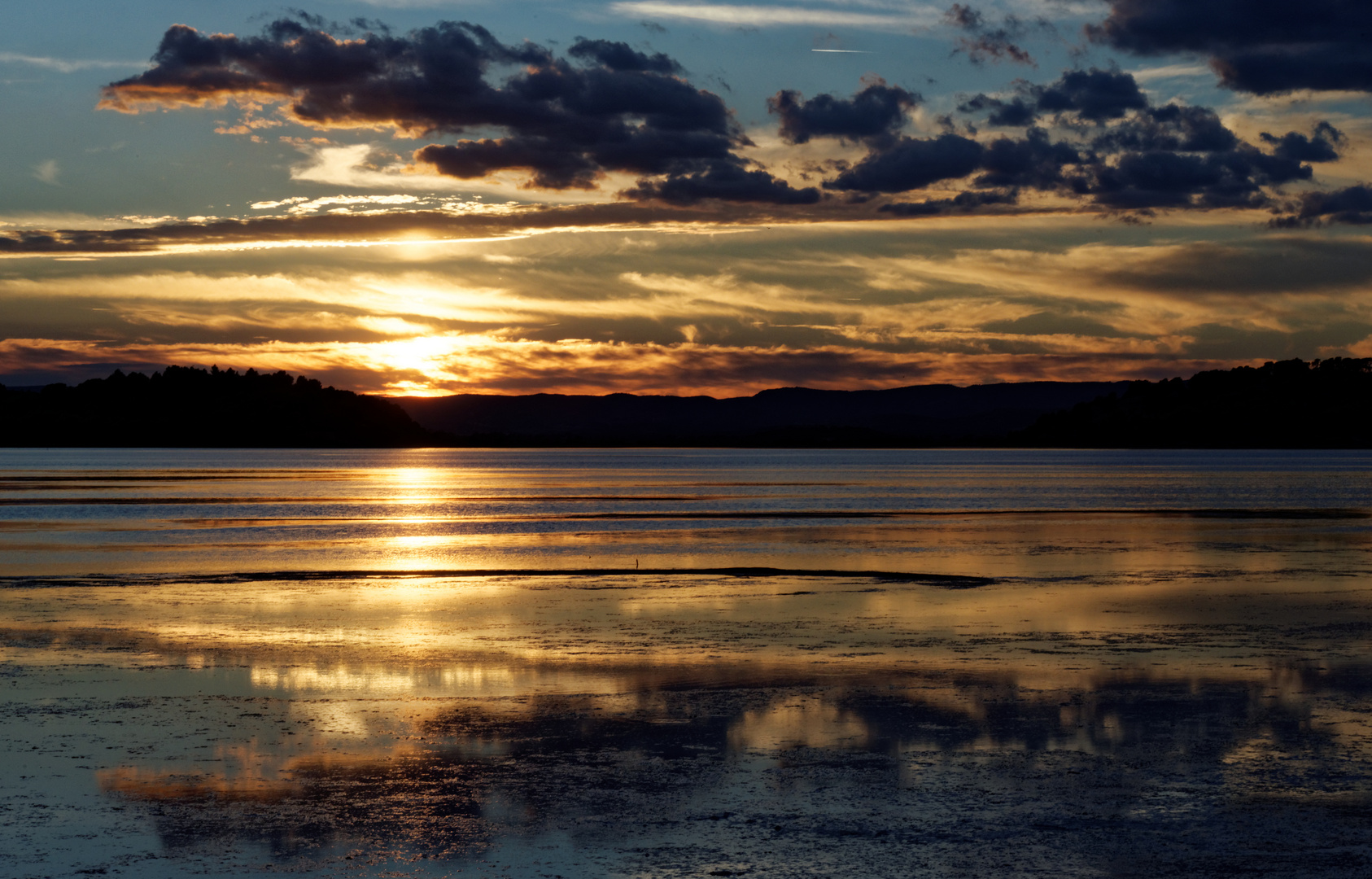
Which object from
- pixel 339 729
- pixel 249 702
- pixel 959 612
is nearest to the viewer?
pixel 339 729

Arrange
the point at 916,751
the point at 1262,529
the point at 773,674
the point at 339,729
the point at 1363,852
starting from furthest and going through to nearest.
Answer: the point at 1262,529
the point at 773,674
the point at 339,729
the point at 916,751
the point at 1363,852

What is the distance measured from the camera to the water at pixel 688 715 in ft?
27.7

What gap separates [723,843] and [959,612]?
12.7 meters

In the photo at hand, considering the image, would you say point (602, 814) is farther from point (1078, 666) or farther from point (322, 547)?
point (322, 547)

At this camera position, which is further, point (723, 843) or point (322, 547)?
point (322, 547)

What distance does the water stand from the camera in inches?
332

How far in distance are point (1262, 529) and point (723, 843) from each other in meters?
37.7

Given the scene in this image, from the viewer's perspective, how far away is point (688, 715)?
1243cm

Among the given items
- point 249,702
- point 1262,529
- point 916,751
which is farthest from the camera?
point 1262,529

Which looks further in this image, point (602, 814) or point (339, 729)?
point (339, 729)

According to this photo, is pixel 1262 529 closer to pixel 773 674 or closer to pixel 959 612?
pixel 959 612

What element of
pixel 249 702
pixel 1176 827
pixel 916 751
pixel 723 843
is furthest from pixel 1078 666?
pixel 249 702

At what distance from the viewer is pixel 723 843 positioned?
27.6 feet

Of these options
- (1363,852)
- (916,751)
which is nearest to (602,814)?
(916,751)
